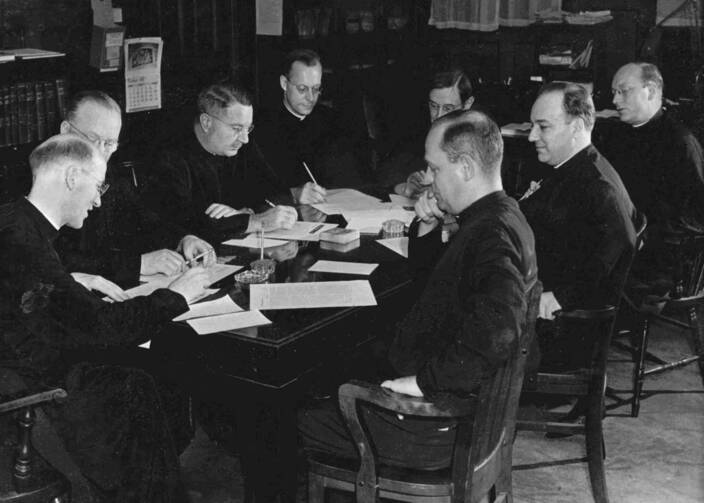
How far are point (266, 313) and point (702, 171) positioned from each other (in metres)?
2.66

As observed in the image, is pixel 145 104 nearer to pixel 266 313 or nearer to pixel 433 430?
pixel 266 313

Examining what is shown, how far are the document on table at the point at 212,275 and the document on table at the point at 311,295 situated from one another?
18 centimetres

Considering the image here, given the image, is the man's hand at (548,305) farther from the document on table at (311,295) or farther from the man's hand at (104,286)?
the man's hand at (104,286)

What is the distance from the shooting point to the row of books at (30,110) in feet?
13.7

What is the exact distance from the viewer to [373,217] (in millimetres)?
3633

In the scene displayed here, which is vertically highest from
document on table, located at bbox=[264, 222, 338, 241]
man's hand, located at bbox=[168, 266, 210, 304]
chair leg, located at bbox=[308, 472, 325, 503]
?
man's hand, located at bbox=[168, 266, 210, 304]

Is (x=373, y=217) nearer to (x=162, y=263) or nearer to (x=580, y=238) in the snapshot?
(x=580, y=238)

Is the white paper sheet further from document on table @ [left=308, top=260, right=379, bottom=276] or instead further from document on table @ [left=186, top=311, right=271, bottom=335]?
document on table @ [left=308, top=260, right=379, bottom=276]

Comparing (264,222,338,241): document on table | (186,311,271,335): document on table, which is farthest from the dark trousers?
(264,222,338,241): document on table

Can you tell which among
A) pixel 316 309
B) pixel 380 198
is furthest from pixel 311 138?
pixel 316 309

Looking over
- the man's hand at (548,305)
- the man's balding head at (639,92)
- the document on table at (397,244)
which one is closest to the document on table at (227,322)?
the document on table at (397,244)

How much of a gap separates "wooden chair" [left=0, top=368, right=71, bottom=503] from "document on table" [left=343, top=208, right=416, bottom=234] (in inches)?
63.2

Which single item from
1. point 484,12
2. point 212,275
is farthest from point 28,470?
point 484,12

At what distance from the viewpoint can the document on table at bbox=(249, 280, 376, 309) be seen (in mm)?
2559
